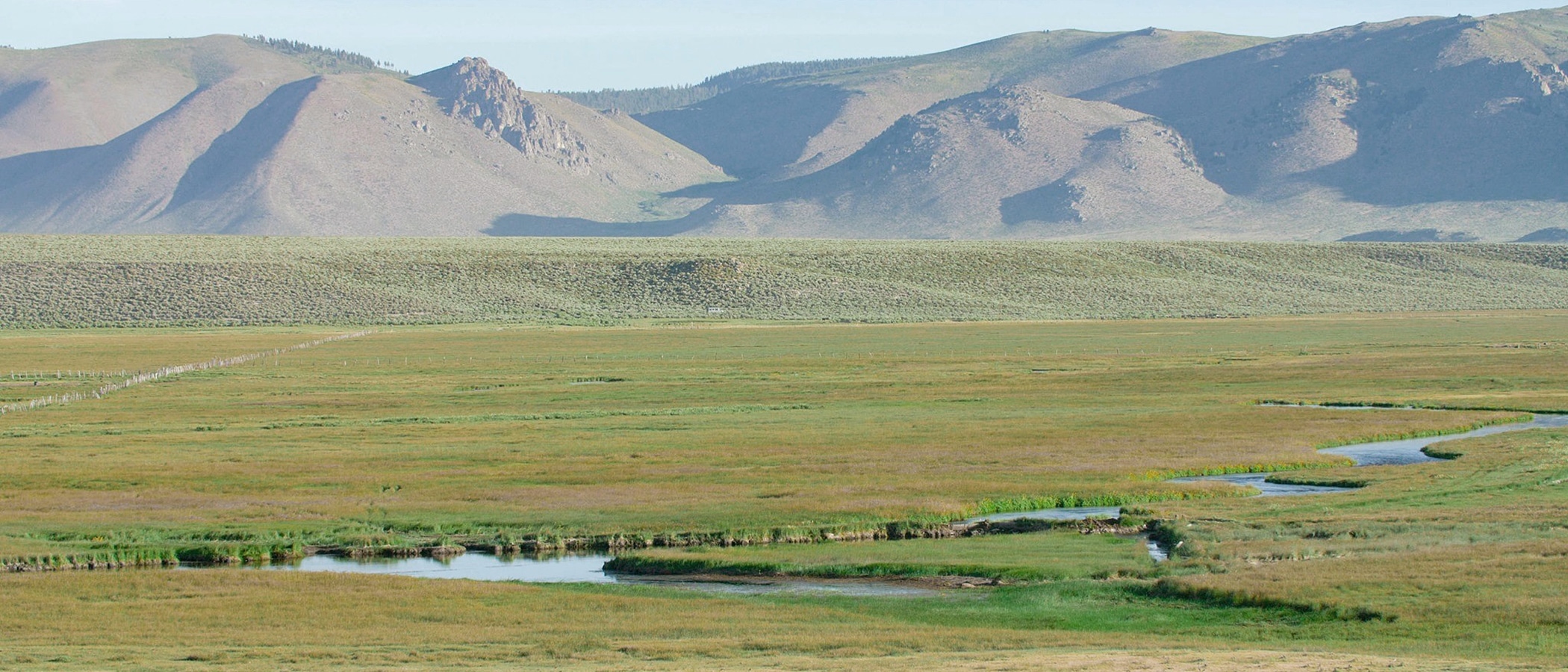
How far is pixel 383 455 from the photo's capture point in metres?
44.6

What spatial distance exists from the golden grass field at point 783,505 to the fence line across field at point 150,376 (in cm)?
147

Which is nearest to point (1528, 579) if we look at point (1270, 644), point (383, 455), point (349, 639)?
point (1270, 644)

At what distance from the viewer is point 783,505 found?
3572 centimetres

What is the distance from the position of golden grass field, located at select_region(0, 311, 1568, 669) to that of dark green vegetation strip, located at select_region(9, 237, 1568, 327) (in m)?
55.1

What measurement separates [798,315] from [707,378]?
215ft

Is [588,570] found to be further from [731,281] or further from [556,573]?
[731,281]

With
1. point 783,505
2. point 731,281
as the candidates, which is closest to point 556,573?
point 783,505

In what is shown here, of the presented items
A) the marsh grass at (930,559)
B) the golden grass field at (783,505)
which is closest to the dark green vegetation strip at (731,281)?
the golden grass field at (783,505)

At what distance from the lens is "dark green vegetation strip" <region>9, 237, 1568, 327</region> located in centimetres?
13262

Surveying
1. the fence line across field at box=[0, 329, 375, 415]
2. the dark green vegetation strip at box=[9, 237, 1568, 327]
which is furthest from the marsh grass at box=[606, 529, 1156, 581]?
the dark green vegetation strip at box=[9, 237, 1568, 327]

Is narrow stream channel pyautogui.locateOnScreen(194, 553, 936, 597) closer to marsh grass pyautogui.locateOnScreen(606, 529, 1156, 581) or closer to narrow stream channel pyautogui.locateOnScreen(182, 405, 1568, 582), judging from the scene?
narrow stream channel pyautogui.locateOnScreen(182, 405, 1568, 582)

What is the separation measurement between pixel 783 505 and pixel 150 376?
1749 inches

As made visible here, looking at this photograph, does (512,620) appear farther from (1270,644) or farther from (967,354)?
(967,354)

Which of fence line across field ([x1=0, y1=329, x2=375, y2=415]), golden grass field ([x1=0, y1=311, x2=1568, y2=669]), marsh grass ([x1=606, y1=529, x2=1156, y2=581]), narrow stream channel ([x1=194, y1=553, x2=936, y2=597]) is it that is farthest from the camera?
fence line across field ([x1=0, y1=329, x2=375, y2=415])
